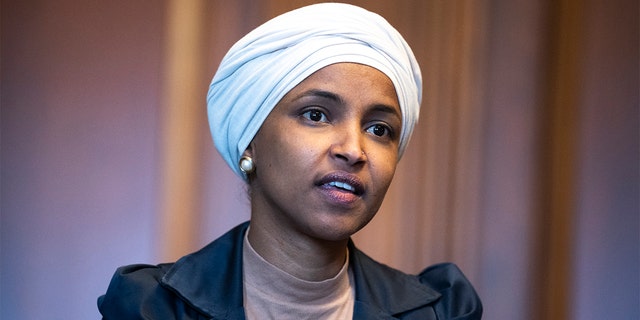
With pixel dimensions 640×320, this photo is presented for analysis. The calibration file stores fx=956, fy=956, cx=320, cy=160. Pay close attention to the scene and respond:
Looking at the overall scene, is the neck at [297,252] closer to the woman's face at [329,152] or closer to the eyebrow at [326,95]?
the woman's face at [329,152]

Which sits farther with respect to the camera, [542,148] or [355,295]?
[542,148]

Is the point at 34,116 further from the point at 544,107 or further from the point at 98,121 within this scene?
the point at 544,107

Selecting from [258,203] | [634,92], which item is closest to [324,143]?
[258,203]

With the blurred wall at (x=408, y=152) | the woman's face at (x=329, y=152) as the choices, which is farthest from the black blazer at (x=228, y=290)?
the blurred wall at (x=408, y=152)

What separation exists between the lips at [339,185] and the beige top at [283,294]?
0.16 metres

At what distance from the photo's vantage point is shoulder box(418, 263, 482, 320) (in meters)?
1.58

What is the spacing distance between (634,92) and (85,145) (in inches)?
46.5

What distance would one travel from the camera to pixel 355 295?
157 centimetres

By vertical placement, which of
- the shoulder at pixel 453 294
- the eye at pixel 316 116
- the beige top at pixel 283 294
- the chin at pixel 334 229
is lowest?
the shoulder at pixel 453 294

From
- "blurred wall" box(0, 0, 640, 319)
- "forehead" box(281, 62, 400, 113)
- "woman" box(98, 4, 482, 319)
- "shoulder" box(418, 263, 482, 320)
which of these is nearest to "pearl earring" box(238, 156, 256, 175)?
"woman" box(98, 4, 482, 319)

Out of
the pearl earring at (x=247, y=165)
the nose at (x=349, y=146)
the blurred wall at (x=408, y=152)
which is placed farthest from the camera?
the blurred wall at (x=408, y=152)

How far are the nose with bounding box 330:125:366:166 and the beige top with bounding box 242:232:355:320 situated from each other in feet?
0.70

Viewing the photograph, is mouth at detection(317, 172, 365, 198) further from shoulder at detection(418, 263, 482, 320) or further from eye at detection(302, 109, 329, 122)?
shoulder at detection(418, 263, 482, 320)

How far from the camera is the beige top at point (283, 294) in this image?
1.46 metres
